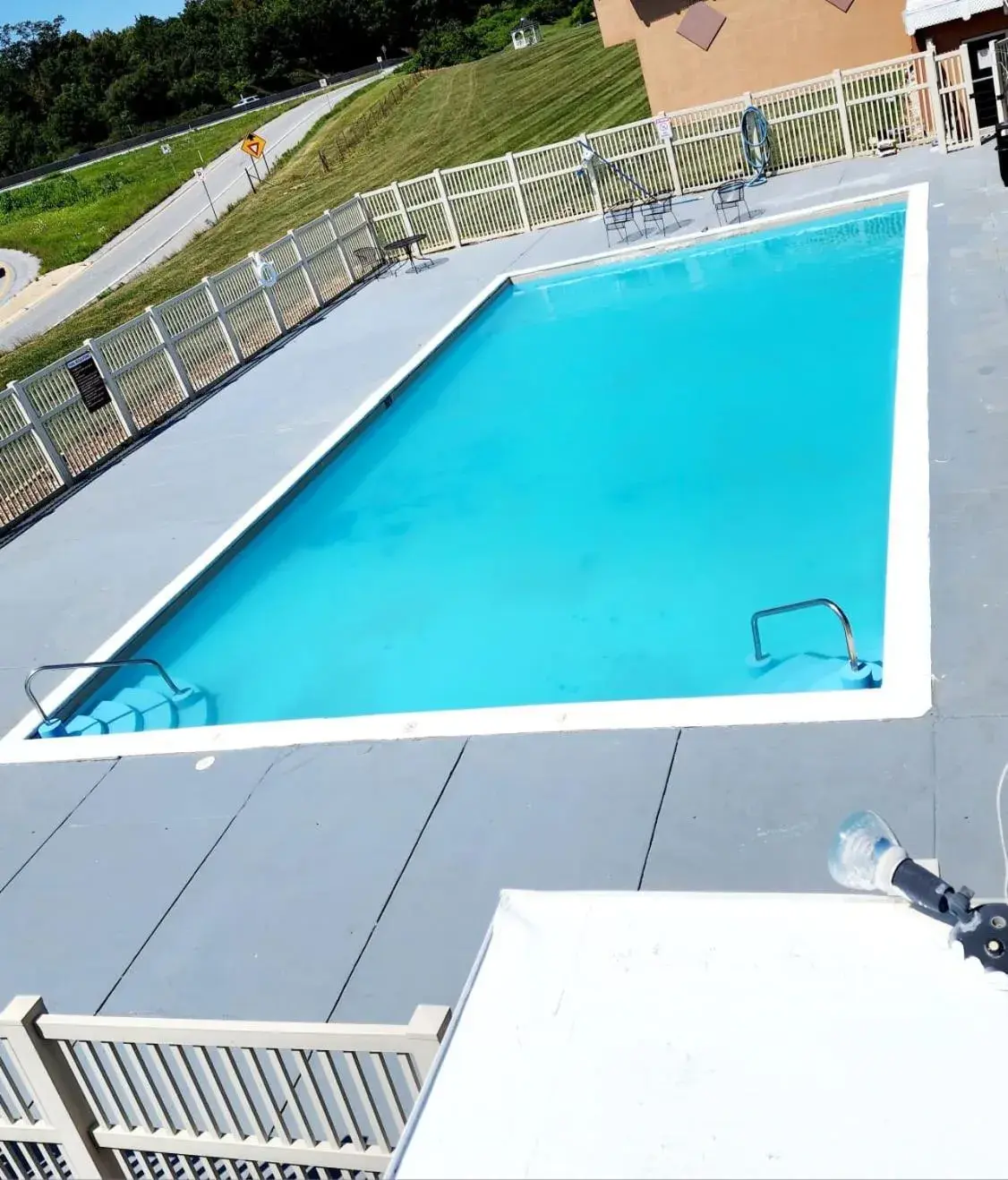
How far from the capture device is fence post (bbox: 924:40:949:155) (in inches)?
639

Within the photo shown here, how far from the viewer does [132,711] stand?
866 centimetres

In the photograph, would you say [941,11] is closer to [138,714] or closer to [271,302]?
[271,302]

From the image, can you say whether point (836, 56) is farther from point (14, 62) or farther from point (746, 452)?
point (14, 62)

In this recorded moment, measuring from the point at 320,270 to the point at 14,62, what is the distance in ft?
237

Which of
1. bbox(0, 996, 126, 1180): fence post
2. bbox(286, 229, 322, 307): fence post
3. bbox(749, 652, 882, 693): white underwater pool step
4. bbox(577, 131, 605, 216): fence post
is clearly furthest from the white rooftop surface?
bbox(577, 131, 605, 216): fence post

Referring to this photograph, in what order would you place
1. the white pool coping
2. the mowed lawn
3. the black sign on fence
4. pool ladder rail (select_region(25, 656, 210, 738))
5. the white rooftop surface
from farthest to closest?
the mowed lawn → the black sign on fence → pool ladder rail (select_region(25, 656, 210, 738)) → the white pool coping → the white rooftop surface

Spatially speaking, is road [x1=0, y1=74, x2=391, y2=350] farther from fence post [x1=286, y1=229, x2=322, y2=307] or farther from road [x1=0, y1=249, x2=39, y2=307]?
fence post [x1=286, y1=229, x2=322, y2=307]

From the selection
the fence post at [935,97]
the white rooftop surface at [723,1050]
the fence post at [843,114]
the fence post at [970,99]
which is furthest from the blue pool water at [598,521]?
the white rooftop surface at [723,1050]

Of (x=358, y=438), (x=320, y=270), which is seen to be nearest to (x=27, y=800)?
(x=358, y=438)

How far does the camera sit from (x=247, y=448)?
1323 cm

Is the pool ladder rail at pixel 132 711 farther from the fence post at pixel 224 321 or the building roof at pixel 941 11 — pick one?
the building roof at pixel 941 11

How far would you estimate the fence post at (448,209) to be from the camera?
2006 cm

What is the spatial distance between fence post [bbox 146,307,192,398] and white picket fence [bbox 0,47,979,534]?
0.06 feet

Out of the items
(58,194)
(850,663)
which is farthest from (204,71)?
(850,663)
